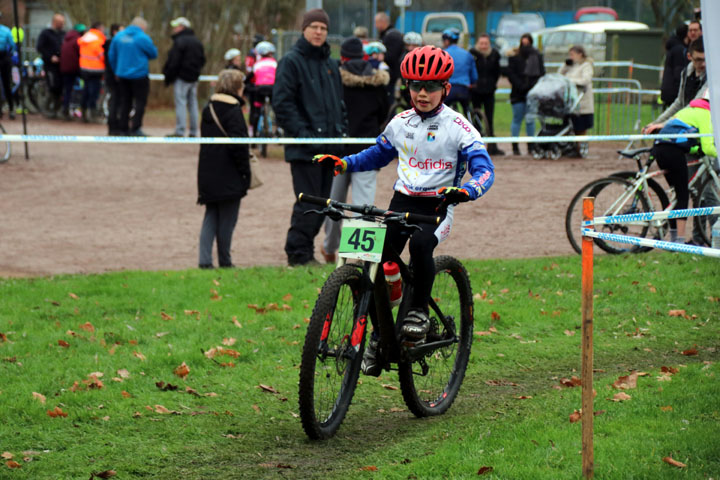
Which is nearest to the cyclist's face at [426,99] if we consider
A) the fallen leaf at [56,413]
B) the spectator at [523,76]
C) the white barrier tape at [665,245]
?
the white barrier tape at [665,245]

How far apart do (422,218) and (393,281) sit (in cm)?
65

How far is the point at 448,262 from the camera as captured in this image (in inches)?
235

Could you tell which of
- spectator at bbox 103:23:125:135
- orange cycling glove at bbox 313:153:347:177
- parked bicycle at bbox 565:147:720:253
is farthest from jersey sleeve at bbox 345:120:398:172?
spectator at bbox 103:23:125:135

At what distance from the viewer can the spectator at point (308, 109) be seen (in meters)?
9.80

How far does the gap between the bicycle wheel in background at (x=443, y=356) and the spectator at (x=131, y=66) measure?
48.1ft

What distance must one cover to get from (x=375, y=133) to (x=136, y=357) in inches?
219

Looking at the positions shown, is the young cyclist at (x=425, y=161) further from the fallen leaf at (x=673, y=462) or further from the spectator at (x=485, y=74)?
the spectator at (x=485, y=74)

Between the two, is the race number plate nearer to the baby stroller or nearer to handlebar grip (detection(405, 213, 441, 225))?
handlebar grip (detection(405, 213, 441, 225))

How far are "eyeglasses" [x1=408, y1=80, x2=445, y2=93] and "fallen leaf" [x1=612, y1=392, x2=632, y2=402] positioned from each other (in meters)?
2.02

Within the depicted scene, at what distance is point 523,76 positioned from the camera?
19.8 m

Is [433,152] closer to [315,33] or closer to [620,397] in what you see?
[620,397]

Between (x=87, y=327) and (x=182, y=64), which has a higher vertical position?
(x=182, y=64)

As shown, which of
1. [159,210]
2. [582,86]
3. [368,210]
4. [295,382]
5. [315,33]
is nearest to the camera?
[368,210]

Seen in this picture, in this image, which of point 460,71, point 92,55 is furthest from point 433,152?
point 92,55
